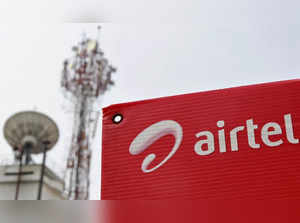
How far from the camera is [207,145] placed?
189 centimetres

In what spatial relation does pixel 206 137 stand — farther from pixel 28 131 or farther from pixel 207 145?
pixel 28 131

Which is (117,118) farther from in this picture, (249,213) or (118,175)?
(249,213)

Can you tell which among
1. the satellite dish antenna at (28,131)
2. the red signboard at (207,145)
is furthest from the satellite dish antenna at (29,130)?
the red signboard at (207,145)

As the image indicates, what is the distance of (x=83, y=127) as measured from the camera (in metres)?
15.8

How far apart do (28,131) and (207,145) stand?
14.6m

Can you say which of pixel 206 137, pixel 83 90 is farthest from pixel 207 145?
pixel 83 90

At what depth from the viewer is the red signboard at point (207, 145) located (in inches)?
69.6

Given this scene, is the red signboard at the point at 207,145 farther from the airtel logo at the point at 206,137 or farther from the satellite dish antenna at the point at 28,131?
the satellite dish antenna at the point at 28,131

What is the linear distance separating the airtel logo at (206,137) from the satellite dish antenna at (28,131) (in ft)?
44.9

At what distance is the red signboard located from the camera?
177 centimetres

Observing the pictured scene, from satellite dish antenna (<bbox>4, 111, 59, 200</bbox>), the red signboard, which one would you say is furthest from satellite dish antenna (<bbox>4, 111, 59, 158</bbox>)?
the red signboard

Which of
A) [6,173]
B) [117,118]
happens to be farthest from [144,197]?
[6,173]

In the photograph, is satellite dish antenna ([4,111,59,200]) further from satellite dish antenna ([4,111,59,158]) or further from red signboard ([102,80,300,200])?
red signboard ([102,80,300,200])

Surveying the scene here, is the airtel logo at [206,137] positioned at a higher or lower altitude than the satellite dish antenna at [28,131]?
lower
